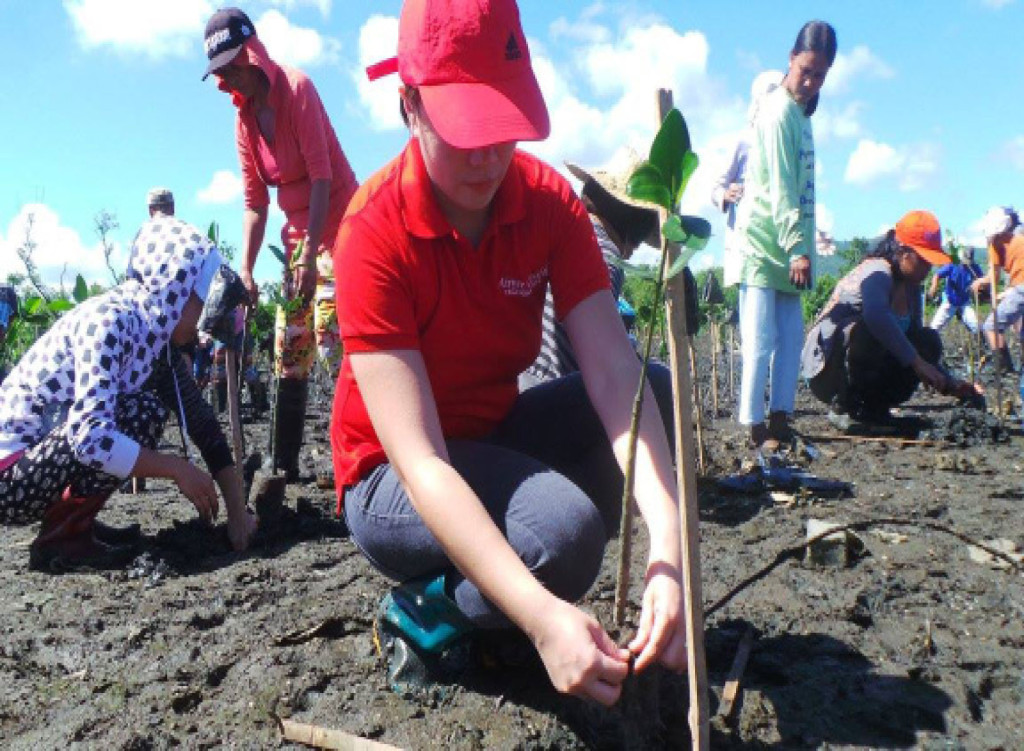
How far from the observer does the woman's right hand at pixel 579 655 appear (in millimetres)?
1115

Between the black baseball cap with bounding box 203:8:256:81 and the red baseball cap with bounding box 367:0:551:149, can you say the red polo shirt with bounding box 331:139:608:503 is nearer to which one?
the red baseball cap with bounding box 367:0:551:149

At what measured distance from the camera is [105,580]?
2658mm

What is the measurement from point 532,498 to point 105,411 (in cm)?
161

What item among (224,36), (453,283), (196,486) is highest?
(224,36)

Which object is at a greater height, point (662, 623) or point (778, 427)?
point (662, 623)

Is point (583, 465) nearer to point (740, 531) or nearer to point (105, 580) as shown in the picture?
point (740, 531)

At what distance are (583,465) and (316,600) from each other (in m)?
0.86

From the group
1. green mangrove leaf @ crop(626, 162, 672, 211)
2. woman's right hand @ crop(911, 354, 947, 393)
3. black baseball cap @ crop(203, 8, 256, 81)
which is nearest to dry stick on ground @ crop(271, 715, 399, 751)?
green mangrove leaf @ crop(626, 162, 672, 211)

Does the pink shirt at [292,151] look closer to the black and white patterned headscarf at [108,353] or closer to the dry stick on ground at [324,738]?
the black and white patterned headscarf at [108,353]

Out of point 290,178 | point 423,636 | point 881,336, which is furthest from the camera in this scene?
point 881,336

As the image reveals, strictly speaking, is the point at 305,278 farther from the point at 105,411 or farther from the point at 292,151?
the point at 105,411

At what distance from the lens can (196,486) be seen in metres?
2.70

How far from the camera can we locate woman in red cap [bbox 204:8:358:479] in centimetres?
329

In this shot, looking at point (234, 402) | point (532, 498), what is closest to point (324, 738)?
point (532, 498)
